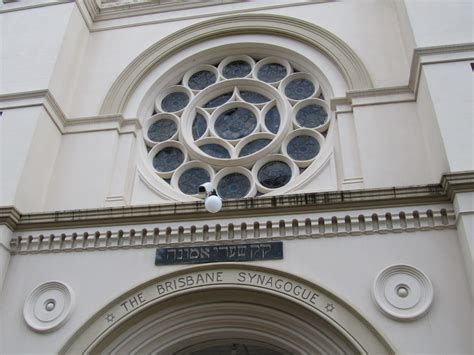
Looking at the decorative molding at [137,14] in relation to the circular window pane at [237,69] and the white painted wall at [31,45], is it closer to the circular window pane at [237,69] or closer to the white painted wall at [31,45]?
the white painted wall at [31,45]

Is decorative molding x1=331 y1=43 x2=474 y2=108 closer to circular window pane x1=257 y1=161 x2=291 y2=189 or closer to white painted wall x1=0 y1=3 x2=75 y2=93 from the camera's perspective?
circular window pane x1=257 y1=161 x2=291 y2=189

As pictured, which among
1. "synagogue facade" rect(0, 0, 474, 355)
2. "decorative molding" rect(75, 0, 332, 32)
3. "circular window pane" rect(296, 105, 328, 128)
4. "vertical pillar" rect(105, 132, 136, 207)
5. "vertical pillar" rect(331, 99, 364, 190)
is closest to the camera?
"synagogue facade" rect(0, 0, 474, 355)

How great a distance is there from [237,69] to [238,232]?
184 inches

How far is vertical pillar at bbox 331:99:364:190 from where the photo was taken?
8766 millimetres

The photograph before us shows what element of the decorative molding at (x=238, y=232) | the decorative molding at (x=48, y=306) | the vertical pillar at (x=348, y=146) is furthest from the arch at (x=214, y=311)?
the vertical pillar at (x=348, y=146)

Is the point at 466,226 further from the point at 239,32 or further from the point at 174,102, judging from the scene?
the point at 239,32

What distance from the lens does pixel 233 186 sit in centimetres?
967

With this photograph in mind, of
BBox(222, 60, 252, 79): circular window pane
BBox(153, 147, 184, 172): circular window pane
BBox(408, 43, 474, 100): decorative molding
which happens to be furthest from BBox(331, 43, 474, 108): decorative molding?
BBox(153, 147, 184, 172): circular window pane

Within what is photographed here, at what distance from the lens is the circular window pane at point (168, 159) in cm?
1016

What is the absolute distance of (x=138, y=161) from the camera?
1005 cm

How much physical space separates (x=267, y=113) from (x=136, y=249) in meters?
4.04

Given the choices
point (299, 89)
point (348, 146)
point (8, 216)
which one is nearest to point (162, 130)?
point (299, 89)

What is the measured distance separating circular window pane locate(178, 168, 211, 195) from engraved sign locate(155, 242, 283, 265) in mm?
1928

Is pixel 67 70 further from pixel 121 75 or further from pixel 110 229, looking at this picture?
pixel 110 229
